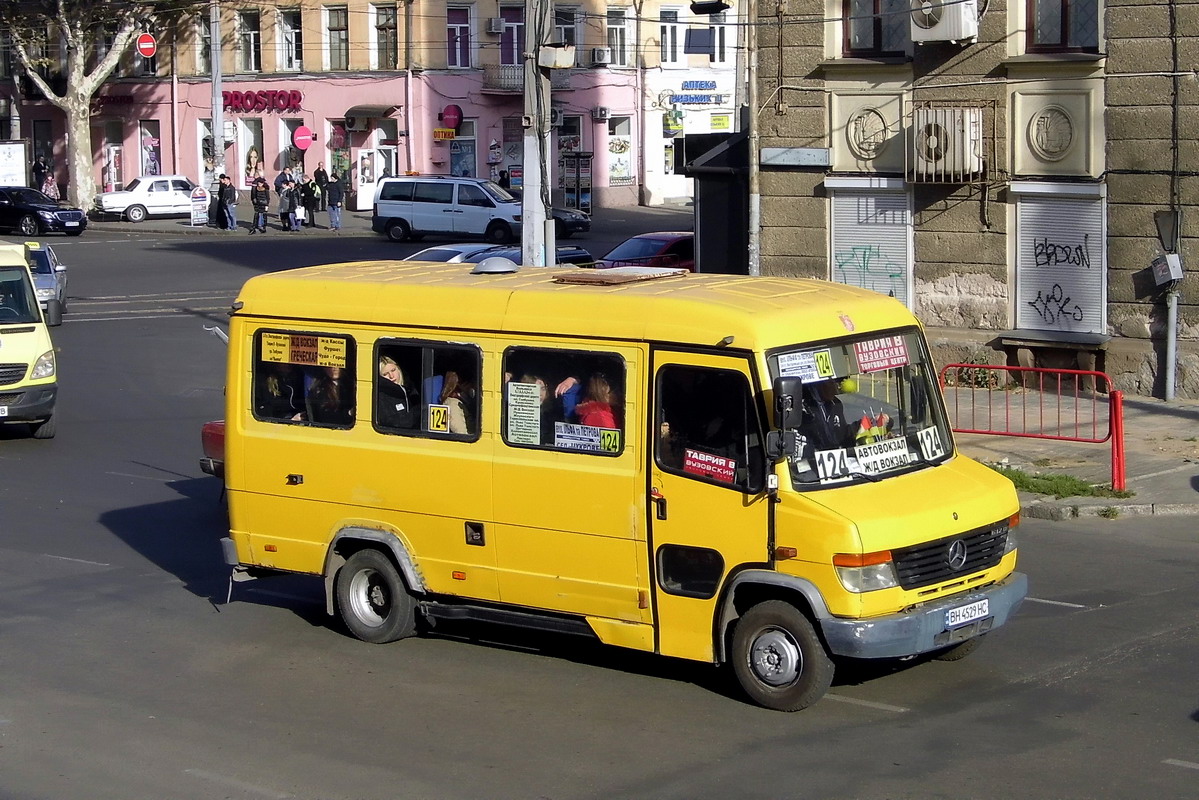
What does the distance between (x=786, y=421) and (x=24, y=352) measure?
1179 cm

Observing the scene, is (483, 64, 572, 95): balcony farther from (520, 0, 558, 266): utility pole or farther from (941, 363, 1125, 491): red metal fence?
(941, 363, 1125, 491): red metal fence

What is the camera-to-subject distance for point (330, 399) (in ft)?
30.6

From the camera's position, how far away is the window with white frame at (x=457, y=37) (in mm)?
55406

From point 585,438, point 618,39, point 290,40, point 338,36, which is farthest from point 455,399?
point 290,40

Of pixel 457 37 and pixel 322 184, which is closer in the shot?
pixel 322 184

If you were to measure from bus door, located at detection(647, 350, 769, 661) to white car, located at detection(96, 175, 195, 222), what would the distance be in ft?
159

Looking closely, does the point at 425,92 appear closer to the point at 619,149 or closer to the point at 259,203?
the point at 619,149

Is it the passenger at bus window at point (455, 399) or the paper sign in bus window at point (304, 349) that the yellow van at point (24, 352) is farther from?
the passenger at bus window at point (455, 399)

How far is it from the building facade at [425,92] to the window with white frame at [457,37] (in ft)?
0.14

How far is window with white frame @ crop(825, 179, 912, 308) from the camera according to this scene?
19656mm

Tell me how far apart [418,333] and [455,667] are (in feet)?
6.53

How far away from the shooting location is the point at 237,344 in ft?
32.0

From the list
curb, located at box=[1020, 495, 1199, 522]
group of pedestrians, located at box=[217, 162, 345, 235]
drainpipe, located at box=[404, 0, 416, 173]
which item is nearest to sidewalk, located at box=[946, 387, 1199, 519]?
curb, located at box=[1020, 495, 1199, 522]

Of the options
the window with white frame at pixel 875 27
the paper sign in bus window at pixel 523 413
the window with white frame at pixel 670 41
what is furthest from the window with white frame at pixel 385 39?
the paper sign in bus window at pixel 523 413
